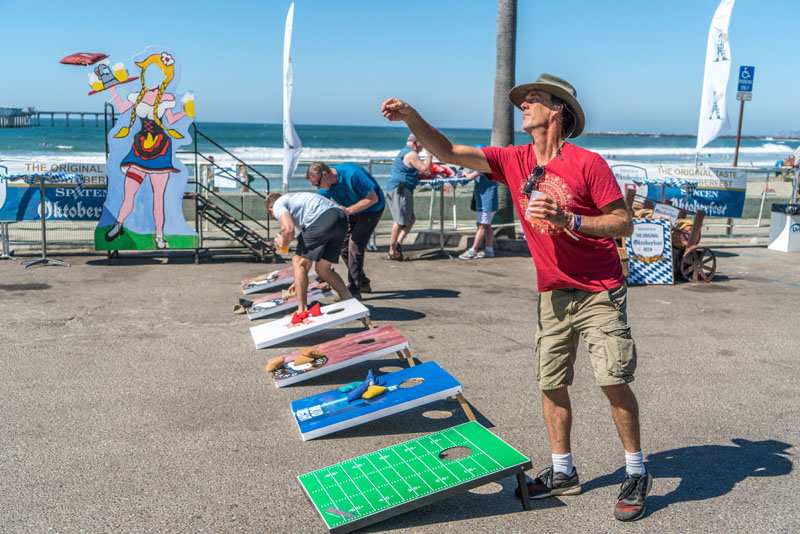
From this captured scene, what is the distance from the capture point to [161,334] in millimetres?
7531

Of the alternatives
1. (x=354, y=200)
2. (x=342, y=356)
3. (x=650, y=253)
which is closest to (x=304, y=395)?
(x=342, y=356)

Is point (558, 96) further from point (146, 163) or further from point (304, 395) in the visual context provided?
point (146, 163)

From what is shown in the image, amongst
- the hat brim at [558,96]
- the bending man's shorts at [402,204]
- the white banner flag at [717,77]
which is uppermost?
the white banner flag at [717,77]

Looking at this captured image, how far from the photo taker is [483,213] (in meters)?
12.4

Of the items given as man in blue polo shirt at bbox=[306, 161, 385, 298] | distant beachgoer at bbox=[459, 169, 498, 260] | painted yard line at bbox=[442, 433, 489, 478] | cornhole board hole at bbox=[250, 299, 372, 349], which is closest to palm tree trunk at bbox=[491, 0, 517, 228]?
distant beachgoer at bbox=[459, 169, 498, 260]

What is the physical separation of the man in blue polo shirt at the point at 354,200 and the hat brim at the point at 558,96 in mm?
4583

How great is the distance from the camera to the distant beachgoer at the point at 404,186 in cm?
1196

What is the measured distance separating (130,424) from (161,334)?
2440 millimetres

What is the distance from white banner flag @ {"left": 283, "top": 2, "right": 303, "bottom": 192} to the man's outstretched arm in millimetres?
8317

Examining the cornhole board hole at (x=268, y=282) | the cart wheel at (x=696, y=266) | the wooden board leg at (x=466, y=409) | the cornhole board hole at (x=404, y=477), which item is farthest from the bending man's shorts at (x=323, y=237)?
the cart wheel at (x=696, y=266)

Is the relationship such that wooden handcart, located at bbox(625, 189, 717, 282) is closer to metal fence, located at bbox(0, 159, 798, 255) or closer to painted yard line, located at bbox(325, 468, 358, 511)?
metal fence, located at bbox(0, 159, 798, 255)

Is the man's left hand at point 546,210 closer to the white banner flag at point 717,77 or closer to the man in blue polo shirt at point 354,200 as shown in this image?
the man in blue polo shirt at point 354,200

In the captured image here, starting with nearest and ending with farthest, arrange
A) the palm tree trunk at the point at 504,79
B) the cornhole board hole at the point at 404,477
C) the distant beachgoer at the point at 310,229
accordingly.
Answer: the cornhole board hole at the point at 404,477, the distant beachgoer at the point at 310,229, the palm tree trunk at the point at 504,79

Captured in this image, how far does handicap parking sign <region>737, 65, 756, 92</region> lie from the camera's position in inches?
604
